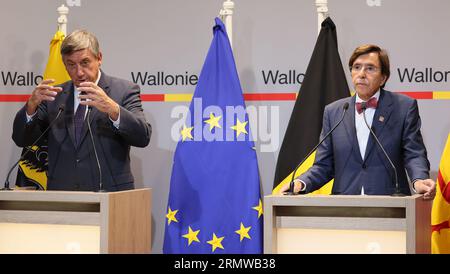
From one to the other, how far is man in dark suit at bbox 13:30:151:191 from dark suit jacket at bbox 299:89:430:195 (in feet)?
3.37

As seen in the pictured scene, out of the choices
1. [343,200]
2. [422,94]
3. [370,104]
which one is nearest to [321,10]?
[422,94]

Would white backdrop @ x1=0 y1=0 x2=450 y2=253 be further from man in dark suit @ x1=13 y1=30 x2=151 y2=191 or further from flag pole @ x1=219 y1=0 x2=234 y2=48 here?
man in dark suit @ x1=13 y1=30 x2=151 y2=191

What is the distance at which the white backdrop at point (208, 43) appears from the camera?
4832mm

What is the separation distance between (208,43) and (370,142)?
2.04m

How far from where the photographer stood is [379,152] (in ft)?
11.6

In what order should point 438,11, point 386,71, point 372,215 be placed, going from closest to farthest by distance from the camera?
point 372,215 < point 386,71 < point 438,11

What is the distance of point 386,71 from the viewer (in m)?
3.73

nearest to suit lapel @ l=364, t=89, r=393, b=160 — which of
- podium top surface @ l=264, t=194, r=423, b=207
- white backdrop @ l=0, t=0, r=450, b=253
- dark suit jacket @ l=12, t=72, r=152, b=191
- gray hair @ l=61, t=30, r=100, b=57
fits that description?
podium top surface @ l=264, t=194, r=423, b=207

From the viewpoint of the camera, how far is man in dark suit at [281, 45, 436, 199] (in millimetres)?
3512

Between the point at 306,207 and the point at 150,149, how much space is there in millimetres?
2596

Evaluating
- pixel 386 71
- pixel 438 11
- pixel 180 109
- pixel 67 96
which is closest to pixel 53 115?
pixel 67 96

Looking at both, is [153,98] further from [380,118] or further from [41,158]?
[380,118]
